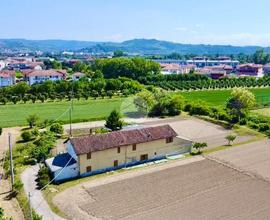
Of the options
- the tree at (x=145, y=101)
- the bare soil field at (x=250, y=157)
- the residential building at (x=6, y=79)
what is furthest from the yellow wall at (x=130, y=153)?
the residential building at (x=6, y=79)

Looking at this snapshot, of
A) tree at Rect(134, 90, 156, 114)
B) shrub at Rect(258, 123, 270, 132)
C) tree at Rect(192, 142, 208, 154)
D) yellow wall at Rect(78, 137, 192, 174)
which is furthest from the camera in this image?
tree at Rect(134, 90, 156, 114)

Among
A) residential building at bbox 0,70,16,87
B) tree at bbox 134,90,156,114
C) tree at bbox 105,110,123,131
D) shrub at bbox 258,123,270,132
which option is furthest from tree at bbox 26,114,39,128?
residential building at bbox 0,70,16,87

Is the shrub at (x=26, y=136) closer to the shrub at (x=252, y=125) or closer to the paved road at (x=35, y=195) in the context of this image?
the paved road at (x=35, y=195)

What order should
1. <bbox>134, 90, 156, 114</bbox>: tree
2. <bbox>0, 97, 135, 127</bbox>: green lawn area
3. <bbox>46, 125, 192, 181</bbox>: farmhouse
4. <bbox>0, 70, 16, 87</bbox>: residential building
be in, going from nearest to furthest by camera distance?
<bbox>46, 125, 192, 181</bbox>: farmhouse < <bbox>0, 97, 135, 127</bbox>: green lawn area < <bbox>134, 90, 156, 114</bbox>: tree < <bbox>0, 70, 16, 87</bbox>: residential building

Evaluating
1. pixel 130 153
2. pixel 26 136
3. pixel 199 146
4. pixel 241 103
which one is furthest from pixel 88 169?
pixel 241 103

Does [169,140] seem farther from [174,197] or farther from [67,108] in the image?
[67,108]

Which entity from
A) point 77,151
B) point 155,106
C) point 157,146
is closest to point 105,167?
point 77,151

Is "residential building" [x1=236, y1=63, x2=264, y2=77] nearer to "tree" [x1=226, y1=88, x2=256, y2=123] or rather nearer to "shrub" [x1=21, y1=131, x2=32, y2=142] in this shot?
"tree" [x1=226, y1=88, x2=256, y2=123]
